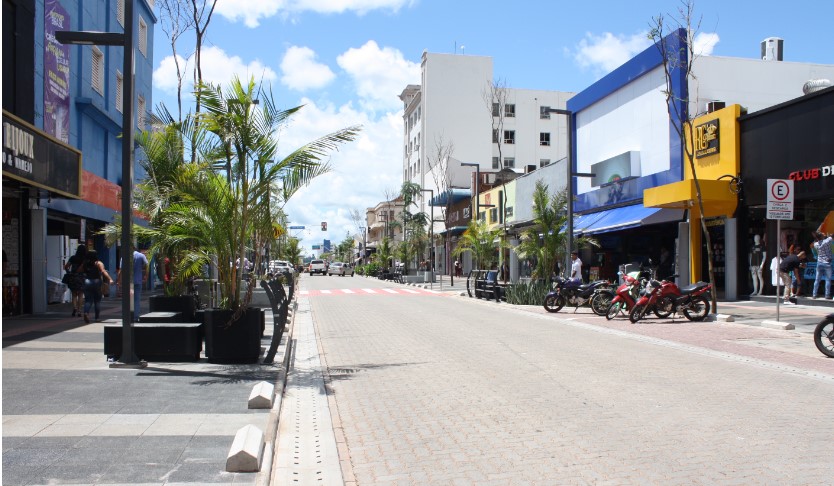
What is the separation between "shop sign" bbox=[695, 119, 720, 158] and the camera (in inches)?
832

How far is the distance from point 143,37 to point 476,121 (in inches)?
1686

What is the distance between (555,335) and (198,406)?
27.4ft

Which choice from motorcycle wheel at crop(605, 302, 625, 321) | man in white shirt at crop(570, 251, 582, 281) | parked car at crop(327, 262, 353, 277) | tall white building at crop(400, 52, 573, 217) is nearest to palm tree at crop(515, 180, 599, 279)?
man in white shirt at crop(570, 251, 582, 281)

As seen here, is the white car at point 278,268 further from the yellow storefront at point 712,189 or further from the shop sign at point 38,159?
the yellow storefront at point 712,189

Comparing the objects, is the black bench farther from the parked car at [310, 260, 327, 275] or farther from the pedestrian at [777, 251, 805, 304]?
the parked car at [310, 260, 327, 275]

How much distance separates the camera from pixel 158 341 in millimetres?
9195

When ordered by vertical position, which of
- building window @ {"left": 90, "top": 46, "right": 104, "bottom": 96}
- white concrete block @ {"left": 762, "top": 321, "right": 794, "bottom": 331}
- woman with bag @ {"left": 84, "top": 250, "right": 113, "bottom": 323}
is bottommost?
white concrete block @ {"left": 762, "top": 321, "right": 794, "bottom": 331}

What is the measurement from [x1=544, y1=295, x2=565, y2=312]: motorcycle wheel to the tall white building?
4423 cm

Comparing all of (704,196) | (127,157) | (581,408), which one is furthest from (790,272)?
(127,157)

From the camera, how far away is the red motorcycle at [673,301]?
15.6 meters

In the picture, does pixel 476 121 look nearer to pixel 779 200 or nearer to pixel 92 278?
pixel 779 200

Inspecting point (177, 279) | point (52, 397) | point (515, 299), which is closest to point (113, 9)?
point (177, 279)

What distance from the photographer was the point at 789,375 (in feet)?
29.1

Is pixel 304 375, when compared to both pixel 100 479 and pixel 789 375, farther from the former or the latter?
pixel 789 375
